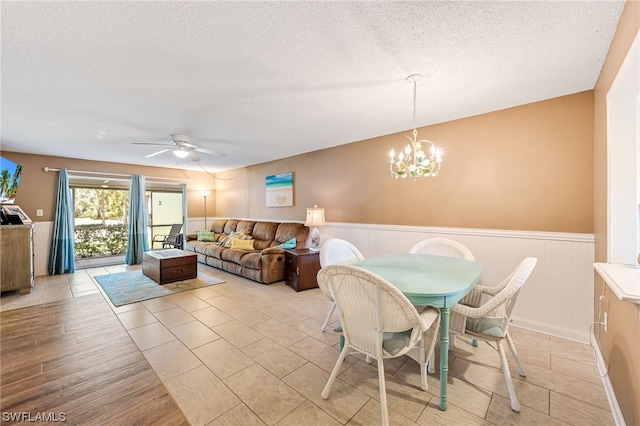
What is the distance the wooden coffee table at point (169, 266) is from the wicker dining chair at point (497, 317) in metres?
4.27

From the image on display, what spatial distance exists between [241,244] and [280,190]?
1.43 m

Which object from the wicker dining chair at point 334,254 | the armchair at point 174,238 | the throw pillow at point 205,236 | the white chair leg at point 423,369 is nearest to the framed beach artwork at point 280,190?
the throw pillow at point 205,236

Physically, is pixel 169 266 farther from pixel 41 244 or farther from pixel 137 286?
pixel 41 244

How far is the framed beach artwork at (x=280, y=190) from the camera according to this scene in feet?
18.1

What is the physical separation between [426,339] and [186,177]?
714 cm

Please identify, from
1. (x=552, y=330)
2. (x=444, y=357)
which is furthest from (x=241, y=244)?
(x=552, y=330)

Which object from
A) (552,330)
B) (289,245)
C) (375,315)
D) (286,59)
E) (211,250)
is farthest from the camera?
(211,250)

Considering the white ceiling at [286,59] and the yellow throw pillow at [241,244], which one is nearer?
the white ceiling at [286,59]

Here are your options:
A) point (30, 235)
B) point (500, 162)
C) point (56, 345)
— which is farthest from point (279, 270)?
point (30, 235)

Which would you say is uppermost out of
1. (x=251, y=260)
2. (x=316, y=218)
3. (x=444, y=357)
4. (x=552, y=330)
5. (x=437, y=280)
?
(x=316, y=218)

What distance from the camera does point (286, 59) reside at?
1.90 m

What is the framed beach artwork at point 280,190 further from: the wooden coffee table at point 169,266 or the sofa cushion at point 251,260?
the wooden coffee table at point 169,266

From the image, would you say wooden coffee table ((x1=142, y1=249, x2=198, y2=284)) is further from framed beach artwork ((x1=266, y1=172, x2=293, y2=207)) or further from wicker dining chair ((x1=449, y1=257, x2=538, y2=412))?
wicker dining chair ((x1=449, y1=257, x2=538, y2=412))

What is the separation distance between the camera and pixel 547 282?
2.62m
